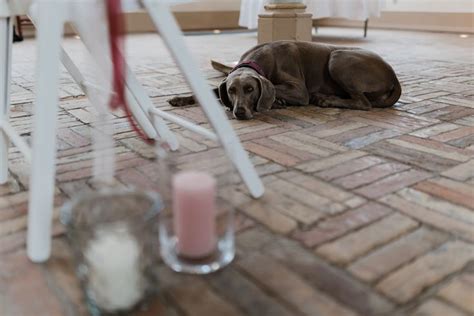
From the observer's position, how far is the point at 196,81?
1.13m

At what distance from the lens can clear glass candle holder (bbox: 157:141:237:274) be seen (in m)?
0.95

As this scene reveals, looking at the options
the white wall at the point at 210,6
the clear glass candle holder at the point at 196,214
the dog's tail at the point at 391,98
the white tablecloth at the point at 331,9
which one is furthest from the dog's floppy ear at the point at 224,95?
the white wall at the point at 210,6

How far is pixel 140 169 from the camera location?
1532mm

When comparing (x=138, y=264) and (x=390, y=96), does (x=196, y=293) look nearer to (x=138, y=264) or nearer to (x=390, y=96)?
(x=138, y=264)

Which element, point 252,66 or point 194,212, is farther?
point 252,66

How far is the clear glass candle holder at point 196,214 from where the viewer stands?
951 millimetres

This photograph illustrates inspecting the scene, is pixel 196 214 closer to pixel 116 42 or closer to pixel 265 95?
pixel 116 42

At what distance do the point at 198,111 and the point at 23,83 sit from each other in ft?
4.31

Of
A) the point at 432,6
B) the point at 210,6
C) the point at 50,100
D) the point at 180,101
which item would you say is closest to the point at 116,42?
the point at 50,100

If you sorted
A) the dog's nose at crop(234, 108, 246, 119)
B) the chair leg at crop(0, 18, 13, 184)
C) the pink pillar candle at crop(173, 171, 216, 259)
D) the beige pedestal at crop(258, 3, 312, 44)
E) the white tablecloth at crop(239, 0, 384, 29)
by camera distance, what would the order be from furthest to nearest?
1. the white tablecloth at crop(239, 0, 384, 29)
2. the beige pedestal at crop(258, 3, 312, 44)
3. the dog's nose at crop(234, 108, 246, 119)
4. the chair leg at crop(0, 18, 13, 184)
5. the pink pillar candle at crop(173, 171, 216, 259)

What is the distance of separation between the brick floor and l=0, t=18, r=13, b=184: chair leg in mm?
65

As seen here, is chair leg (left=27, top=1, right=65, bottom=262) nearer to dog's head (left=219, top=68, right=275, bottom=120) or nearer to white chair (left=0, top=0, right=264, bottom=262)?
white chair (left=0, top=0, right=264, bottom=262)

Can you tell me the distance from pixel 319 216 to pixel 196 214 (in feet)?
1.30

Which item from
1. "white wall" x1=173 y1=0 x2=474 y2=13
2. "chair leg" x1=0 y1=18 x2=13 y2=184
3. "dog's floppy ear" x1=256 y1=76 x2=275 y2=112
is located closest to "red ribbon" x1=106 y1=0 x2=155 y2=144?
"chair leg" x1=0 y1=18 x2=13 y2=184
